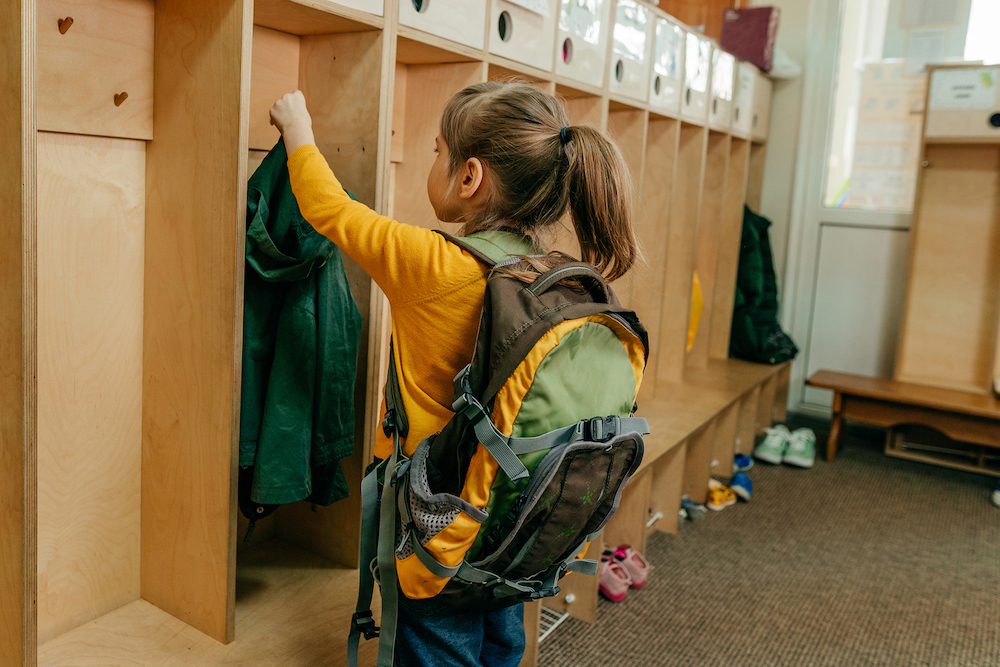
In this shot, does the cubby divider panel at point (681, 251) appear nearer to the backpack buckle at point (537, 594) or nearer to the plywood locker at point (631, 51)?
the plywood locker at point (631, 51)

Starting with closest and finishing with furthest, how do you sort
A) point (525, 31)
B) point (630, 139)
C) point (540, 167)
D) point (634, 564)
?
point (540, 167), point (525, 31), point (634, 564), point (630, 139)

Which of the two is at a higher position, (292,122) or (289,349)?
(292,122)

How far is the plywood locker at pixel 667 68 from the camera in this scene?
2848mm

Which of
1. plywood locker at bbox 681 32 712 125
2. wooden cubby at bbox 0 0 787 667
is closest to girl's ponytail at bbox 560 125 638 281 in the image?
wooden cubby at bbox 0 0 787 667

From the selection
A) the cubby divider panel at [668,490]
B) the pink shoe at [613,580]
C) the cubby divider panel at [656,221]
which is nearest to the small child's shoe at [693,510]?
the cubby divider panel at [668,490]

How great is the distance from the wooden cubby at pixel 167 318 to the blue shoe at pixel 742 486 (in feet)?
5.47

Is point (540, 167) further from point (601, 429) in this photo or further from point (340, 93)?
point (340, 93)

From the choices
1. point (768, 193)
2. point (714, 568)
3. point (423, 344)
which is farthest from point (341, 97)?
point (768, 193)

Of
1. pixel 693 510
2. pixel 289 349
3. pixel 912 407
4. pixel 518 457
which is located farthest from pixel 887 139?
pixel 518 457

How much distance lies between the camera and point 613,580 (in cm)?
248

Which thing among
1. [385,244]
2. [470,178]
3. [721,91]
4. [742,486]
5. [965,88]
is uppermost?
[965,88]

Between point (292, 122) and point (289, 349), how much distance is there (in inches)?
17.8

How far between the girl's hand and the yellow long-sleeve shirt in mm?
81

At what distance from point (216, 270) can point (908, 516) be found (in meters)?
2.99
